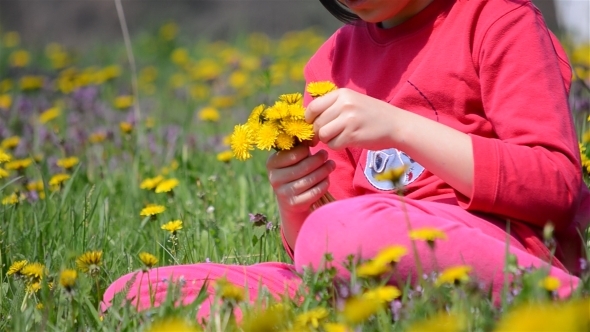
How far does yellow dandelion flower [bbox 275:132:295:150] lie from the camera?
64.3 inches

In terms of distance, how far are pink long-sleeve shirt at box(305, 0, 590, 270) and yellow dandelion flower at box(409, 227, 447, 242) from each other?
0.64 ft

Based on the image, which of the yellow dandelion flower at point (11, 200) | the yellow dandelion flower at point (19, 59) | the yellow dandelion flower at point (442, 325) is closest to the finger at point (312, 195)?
the yellow dandelion flower at point (442, 325)

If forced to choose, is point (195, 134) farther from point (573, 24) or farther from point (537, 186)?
point (537, 186)

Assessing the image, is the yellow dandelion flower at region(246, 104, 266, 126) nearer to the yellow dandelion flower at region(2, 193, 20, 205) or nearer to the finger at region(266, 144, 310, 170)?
the finger at region(266, 144, 310, 170)

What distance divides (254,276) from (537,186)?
1.76 feet

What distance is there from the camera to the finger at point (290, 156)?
171 cm

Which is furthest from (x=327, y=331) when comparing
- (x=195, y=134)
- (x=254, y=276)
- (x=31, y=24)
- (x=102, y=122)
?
(x=31, y=24)

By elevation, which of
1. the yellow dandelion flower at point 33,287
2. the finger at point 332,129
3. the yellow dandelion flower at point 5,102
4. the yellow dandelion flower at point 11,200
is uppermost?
the finger at point 332,129

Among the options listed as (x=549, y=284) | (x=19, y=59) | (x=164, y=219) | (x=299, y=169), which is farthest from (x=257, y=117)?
(x=19, y=59)

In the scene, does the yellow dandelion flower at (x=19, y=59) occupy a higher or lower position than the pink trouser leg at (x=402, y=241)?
lower

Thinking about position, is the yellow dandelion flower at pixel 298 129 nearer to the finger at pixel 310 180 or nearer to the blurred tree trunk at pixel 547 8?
the finger at pixel 310 180

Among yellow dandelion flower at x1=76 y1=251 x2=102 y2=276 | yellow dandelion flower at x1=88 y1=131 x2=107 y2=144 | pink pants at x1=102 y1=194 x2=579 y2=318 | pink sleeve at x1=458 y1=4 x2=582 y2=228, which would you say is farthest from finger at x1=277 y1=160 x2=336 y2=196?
yellow dandelion flower at x1=88 y1=131 x2=107 y2=144

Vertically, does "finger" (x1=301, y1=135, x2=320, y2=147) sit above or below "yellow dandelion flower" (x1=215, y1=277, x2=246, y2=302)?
above

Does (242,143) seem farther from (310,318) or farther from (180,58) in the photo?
(180,58)
